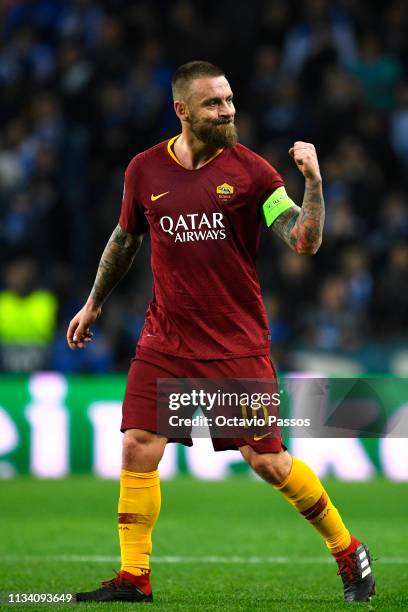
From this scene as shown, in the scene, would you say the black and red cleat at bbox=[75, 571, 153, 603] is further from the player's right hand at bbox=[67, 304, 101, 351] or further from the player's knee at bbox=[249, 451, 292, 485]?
the player's right hand at bbox=[67, 304, 101, 351]

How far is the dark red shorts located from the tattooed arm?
1.33ft

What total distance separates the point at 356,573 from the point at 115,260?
182cm

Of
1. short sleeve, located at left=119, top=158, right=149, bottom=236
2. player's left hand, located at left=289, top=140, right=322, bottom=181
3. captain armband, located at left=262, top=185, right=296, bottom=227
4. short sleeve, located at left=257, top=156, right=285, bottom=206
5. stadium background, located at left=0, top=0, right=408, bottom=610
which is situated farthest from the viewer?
stadium background, located at left=0, top=0, right=408, bottom=610

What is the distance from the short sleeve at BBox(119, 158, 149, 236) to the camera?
6324mm

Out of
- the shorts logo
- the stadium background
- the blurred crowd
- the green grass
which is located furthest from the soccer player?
the blurred crowd

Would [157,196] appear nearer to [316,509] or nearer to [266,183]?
[266,183]

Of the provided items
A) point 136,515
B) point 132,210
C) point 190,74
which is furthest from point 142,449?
point 190,74

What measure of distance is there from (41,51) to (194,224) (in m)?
11.4

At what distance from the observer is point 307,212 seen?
5730 millimetres

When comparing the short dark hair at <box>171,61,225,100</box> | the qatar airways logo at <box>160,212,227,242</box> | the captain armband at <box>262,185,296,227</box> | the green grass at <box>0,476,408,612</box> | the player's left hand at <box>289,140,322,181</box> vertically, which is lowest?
the green grass at <box>0,476,408,612</box>

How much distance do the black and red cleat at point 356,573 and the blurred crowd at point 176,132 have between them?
7.35 metres

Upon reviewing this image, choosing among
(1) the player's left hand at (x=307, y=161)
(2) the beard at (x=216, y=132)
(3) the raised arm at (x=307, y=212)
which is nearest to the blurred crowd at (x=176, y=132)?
(2) the beard at (x=216, y=132)

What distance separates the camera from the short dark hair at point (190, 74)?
6.12m

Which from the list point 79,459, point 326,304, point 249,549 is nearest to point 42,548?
point 249,549
